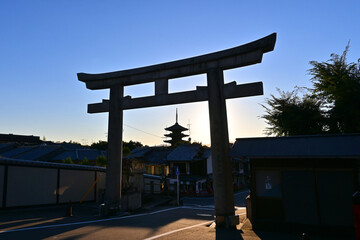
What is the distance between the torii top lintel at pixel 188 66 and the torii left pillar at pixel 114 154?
2.70ft

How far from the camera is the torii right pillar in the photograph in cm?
1124

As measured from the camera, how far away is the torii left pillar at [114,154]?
14633 mm

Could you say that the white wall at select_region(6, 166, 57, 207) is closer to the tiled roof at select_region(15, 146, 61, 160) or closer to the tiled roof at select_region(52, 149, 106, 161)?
the tiled roof at select_region(52, 149, 106, 161)

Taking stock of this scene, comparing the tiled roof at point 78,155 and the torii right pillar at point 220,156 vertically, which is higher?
the tiled roof at point 78,155

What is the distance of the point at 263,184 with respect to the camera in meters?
10.8

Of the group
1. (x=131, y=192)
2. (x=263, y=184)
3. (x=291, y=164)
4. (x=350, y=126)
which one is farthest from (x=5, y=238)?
(x=350, y=126)

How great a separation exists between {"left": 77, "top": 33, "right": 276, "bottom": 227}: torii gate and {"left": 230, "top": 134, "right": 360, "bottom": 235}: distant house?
3.55 ft

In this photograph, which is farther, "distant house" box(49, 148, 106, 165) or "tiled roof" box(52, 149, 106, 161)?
"tiled roof" box(52, 149, 106, 161)

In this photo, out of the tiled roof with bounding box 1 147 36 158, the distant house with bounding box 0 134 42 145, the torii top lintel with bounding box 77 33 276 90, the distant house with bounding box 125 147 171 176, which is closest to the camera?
the torii top lintel with bounding box 77 33 276 90

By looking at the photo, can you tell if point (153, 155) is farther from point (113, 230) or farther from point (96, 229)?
point (113, 230)

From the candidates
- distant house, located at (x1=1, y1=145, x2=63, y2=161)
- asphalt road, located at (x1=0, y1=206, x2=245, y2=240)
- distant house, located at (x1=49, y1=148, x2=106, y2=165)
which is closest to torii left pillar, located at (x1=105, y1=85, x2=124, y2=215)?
asphalt road, located at (x1=0, y1=206, x2=245, y2=240)

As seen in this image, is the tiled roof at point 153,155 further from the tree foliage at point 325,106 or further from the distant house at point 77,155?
the tree foliage at point 325,106

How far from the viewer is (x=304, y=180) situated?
9.97 m

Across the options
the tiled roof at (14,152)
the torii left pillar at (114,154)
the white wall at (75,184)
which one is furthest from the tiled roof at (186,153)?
the tiled roof at (14,152)
